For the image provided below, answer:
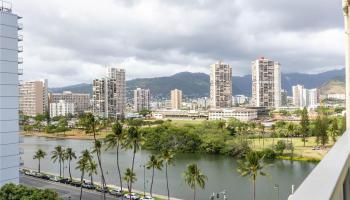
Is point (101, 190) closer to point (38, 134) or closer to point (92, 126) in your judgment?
point (92, 126)

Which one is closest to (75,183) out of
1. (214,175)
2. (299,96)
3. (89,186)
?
(89,186)

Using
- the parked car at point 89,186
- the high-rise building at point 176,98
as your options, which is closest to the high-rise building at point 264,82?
the high-rise building at point 176,98

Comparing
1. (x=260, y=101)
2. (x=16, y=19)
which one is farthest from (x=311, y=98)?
(x=16, y=19)

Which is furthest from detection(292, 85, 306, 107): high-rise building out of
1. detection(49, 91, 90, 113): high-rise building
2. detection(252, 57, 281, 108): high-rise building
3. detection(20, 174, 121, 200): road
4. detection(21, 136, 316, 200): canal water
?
detection(20, 174, 121, 200): road

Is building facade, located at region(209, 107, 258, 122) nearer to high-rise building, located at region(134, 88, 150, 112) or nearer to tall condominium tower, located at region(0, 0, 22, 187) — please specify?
high-rise building, located at region(134, 88, 150, 112)

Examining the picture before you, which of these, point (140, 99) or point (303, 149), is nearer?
point (303, 149)

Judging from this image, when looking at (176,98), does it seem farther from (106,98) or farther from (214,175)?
(214,175)
